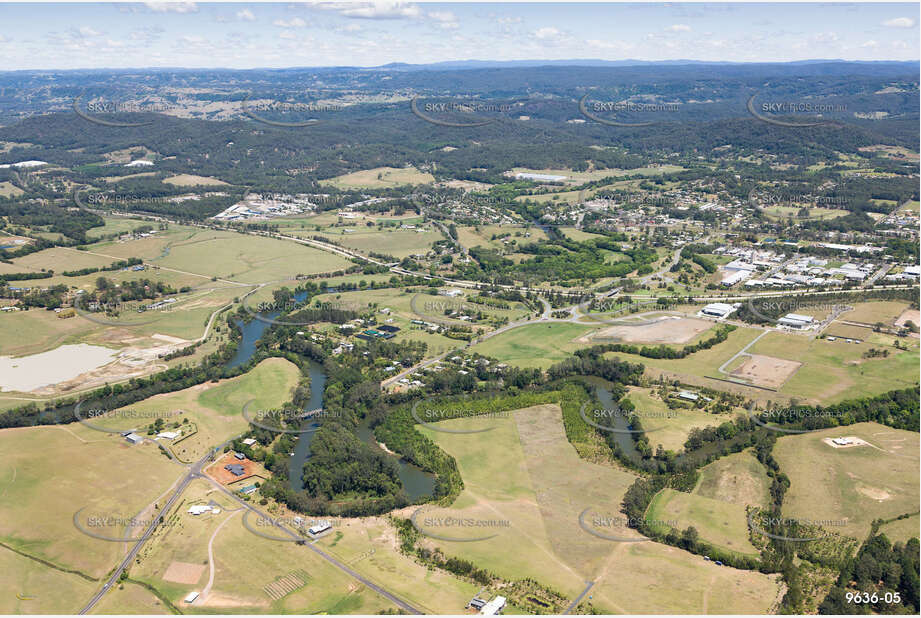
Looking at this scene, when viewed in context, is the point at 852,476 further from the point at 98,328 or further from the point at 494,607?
the point at 98,328

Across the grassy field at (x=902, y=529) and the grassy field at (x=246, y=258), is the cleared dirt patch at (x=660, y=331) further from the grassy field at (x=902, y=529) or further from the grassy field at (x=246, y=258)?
the grassy field at (x=246, y=258)

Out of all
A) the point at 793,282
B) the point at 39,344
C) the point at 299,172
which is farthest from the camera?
the point at 299,172

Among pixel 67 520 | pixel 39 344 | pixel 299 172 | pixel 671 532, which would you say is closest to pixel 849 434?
pixel 671 532

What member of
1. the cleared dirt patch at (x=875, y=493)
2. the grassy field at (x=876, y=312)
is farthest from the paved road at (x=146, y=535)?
the grassy field at (x=876, y=312)

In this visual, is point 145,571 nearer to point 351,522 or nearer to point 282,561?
point 282,561

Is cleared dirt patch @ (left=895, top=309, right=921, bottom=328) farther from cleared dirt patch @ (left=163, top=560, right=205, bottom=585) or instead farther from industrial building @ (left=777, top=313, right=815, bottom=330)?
cleared dirt patch @ (left=163, top=560, right=205, bottom=585)

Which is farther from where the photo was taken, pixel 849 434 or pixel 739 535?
pixel 849 434
